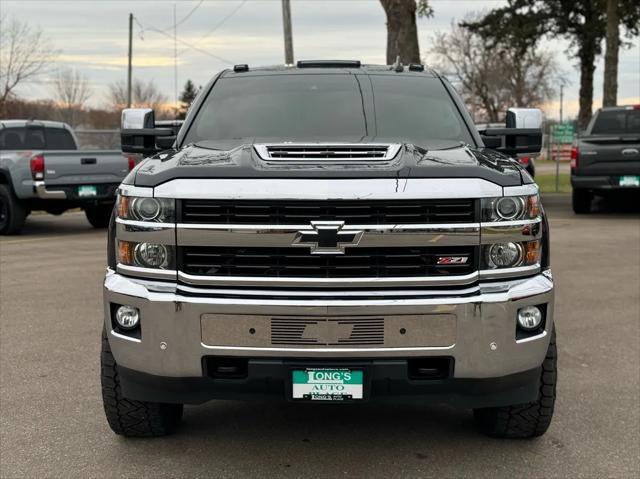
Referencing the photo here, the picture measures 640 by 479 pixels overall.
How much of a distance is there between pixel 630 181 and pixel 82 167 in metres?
9.37

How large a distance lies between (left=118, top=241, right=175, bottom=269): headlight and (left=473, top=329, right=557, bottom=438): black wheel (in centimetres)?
174

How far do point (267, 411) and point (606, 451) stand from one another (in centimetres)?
177

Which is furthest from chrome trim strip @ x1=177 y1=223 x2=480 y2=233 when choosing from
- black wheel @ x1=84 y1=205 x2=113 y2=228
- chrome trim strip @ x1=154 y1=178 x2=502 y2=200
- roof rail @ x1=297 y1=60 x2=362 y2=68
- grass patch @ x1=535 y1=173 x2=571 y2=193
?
grass patch @ x1=535 y1=173 x2=571 y2=193

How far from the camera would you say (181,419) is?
4.26 m

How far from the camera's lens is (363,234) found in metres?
3.23

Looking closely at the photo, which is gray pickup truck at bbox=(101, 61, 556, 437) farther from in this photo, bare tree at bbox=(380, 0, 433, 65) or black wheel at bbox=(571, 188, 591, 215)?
bare tree at bbox=(380, 0, 433, 65)

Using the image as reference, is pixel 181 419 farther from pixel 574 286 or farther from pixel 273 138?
pixel 574 286

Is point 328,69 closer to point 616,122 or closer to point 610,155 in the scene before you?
point 610,155

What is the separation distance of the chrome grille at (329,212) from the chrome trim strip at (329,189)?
0.03 m

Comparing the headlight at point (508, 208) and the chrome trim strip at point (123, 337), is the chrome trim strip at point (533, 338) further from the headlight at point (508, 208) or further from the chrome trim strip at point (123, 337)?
the chrome trim strip at point (123, 337)

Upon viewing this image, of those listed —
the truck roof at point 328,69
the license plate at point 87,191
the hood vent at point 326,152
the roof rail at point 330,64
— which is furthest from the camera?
the license plate at point 87,191

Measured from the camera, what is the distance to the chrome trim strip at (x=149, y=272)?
10.9 feet

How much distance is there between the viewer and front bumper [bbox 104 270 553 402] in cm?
321

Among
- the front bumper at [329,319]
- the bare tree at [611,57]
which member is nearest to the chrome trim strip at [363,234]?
the front bumper at [329,319]
